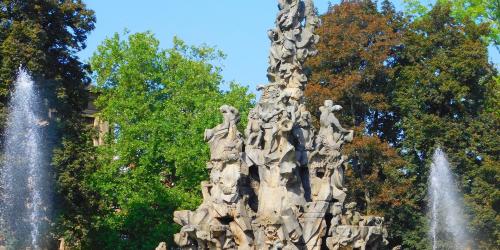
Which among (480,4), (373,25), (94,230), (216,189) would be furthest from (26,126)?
(480,4)

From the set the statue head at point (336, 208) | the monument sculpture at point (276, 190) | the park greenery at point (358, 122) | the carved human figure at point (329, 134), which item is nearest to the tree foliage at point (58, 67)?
the park greenery at point (358, 122)

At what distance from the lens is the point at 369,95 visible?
1532 inches

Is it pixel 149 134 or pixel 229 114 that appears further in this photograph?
pixel 149 134

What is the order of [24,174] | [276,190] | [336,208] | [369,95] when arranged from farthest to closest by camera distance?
1. [369,95]
2. [24,174]
3. [336,208]
4. [276,190]

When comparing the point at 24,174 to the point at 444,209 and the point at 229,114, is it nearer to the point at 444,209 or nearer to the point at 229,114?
the point at 229,114

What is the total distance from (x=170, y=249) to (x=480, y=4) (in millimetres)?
17999

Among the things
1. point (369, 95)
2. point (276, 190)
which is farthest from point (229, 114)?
point (369, 95)

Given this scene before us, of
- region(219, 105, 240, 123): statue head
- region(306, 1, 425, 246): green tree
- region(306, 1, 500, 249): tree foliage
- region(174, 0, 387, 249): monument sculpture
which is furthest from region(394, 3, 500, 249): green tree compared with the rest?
region(219, 105, 240, 123): statue head

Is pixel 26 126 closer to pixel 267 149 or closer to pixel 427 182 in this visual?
pixel 267 149

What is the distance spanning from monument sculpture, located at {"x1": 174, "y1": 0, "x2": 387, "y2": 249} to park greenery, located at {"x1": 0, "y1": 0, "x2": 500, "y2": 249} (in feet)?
32.3

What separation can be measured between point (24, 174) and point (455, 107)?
1745cm

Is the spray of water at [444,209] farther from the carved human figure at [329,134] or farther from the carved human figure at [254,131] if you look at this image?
the carved human figure at [254,131]

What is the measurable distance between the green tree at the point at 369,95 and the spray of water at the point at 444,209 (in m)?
0.80

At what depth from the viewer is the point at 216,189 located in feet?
80.4
